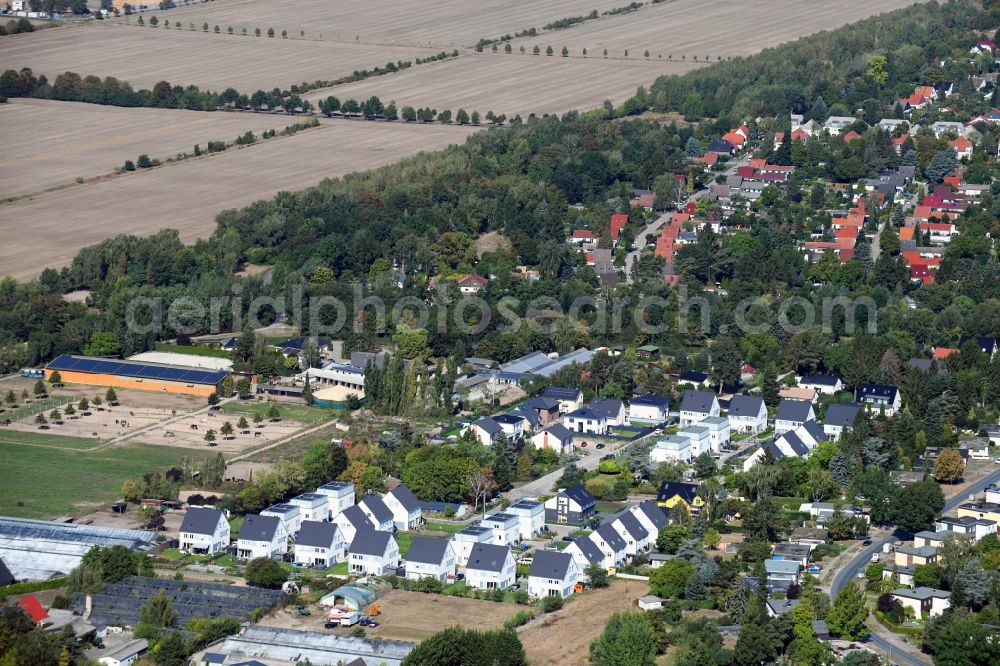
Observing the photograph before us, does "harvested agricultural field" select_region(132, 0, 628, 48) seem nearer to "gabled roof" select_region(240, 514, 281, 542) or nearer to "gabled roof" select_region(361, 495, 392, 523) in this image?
"gabled roof" select_region(361, 495, 392, 523)

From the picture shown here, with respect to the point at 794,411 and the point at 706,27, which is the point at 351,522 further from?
the point at 706,27

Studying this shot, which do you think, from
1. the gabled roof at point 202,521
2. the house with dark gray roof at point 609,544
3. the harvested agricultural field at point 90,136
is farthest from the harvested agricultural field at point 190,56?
the house with dark gray roof at point 609,544

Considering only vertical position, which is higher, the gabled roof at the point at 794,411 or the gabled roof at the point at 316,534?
the gabled roof at the point at 316,534

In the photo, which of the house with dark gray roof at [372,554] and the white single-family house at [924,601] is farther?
the house with dark gray roof at [372,554]

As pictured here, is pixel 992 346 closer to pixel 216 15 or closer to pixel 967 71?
pixel 967 71

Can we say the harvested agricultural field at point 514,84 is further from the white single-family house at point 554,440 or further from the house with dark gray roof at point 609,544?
the house with dark gray roof at point 609,544

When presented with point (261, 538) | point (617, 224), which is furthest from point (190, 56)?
point (261, 538)

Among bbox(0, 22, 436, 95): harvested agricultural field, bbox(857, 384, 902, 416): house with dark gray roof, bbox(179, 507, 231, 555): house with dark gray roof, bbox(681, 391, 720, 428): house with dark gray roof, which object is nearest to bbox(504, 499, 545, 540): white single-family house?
bbox(179, 507, 231, 555): house with dark gray roof
